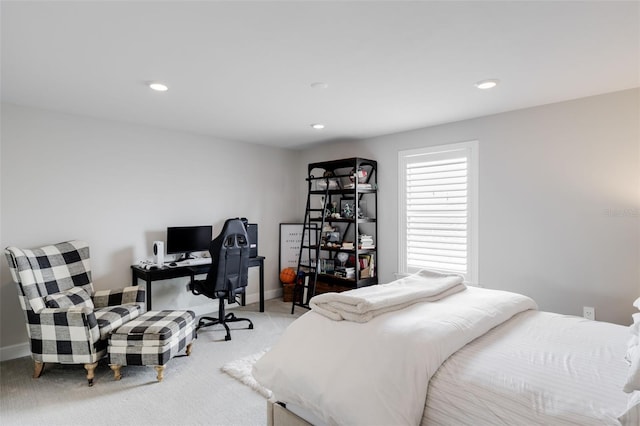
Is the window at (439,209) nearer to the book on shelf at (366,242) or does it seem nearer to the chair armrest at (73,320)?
the book on shelf at (366,242)

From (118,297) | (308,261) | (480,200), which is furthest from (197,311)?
(480,200)

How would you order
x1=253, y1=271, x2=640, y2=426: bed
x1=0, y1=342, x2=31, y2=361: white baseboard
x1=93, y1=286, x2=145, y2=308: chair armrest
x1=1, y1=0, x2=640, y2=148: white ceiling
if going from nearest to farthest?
x1=253, y1=271, x2=640, y2=426: bed, x1=1, y1=0, x2=640, y2=148: white ceiling, x1=0, y1=342, x2=31, y2=361: white baseboard, x1=93, y1=286, x2=145, y2=308: chair armrest

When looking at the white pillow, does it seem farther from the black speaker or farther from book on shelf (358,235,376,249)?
the black speaker

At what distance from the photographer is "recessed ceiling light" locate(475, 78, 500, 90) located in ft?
8.64

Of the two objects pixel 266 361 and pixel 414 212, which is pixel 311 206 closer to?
pixel 414 212

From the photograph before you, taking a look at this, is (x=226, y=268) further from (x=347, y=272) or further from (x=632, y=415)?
(x=632, y=415)

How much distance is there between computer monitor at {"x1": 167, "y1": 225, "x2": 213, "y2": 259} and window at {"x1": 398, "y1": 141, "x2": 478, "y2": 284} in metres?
2.49

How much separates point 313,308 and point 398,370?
0.71 metres

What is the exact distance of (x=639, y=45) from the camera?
6.81 ft

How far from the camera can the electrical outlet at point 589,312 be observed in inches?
117

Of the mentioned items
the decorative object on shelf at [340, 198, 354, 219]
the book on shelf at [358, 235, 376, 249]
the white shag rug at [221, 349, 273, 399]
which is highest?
the decorative object on shelf at [340, 198, 354, 219]

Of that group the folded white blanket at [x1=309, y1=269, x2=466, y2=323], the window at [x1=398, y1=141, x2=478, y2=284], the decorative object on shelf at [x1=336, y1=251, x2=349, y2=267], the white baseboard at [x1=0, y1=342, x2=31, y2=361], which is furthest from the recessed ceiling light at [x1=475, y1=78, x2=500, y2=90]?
the white baseboard at [x1=0, y1=342, x2=31, y2=361]

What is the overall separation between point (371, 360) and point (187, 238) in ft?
10.7

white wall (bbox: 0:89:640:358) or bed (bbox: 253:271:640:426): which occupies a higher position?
white wall (bbox: 0:89:640:358)
